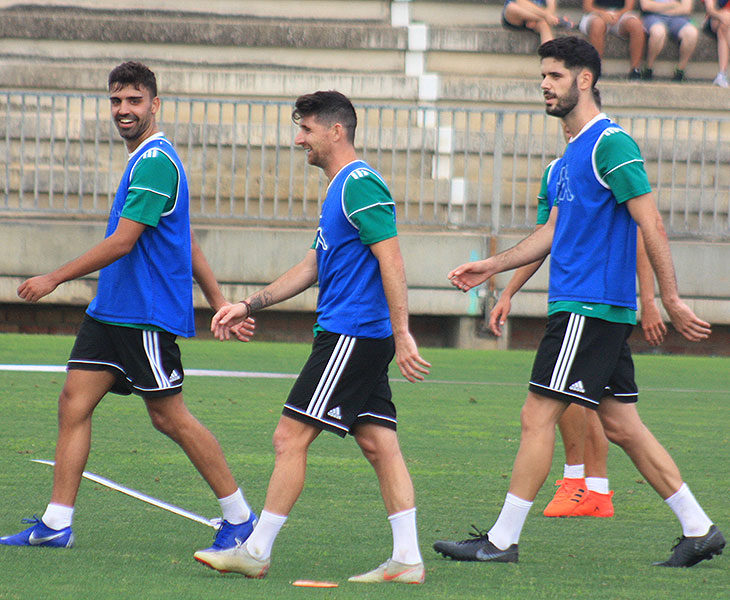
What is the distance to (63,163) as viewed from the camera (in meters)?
13.9

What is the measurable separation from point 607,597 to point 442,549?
768 millimetres

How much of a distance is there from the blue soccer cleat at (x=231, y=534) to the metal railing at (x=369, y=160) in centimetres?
856

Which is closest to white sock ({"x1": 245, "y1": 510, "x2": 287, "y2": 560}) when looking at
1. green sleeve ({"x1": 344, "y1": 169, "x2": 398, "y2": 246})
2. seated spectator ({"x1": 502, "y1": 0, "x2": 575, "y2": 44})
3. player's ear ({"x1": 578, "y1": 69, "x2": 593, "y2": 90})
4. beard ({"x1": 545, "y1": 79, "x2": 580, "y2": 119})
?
green sleeve ({"x1": 344, "y1": 169, "x2": 398, "y2": 246})

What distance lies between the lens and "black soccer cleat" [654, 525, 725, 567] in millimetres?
4742

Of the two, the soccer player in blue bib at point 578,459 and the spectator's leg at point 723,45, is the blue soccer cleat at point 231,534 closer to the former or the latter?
the soccer player in blue bib at point 578,459

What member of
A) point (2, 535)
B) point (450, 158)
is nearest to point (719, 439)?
point (2, 535)

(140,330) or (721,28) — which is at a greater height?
(721,28)

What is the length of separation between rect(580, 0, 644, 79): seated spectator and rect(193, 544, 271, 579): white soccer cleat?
540 inches

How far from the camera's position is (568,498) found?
19.0ft

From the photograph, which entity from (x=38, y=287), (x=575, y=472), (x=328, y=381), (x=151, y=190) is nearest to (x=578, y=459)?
(x=575, y=472)

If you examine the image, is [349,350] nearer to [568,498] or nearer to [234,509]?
[234,509]

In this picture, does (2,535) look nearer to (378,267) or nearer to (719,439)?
(378,267)

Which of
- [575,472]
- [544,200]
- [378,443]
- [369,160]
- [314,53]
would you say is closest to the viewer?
[378,443]

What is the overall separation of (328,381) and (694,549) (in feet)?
5.03
